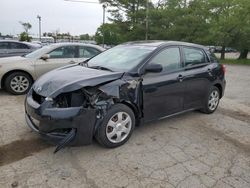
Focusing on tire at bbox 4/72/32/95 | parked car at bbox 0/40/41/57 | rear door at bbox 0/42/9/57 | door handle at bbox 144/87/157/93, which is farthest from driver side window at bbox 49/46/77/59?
rear door at bbox 0/42/9/57

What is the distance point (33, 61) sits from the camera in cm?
673

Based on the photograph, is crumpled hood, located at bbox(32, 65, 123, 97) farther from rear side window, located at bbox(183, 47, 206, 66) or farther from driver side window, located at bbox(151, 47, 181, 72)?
rear side window, located at bbox(183, 47, 206, 66)

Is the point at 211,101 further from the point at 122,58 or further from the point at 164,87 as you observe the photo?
the point at 122,58

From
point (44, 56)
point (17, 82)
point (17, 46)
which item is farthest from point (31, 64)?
point (17, 46)

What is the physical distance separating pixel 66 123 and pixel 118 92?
869mm

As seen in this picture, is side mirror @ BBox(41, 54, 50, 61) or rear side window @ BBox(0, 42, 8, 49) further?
rear side window @ BBox(0, 42, 8, 49)

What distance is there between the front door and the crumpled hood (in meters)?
0.59

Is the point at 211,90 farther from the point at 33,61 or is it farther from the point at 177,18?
the point at 177,18

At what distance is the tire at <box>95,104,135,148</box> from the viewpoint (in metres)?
3.52

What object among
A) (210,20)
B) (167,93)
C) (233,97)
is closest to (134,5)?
(210,20)

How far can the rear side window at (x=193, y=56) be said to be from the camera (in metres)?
4.76

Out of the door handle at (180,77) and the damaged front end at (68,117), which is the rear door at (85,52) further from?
the damaged front end at (68,117)

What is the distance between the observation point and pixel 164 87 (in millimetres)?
Answer: 4215

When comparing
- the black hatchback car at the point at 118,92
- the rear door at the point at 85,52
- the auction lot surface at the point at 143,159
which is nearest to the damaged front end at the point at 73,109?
the black hatchback car at the point at 118,92
